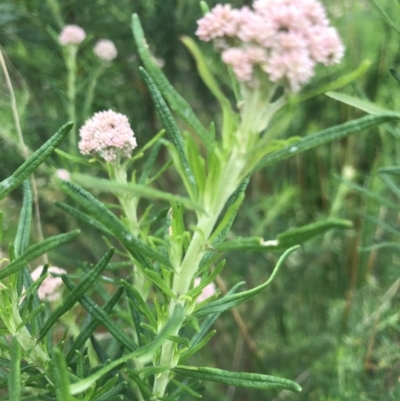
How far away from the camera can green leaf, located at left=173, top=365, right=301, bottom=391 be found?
0.41 metres

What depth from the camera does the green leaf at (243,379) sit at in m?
0.41

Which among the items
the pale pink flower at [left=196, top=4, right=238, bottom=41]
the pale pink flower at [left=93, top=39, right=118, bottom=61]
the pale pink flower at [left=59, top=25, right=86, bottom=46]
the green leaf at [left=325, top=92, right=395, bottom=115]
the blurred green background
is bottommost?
the blurred green background

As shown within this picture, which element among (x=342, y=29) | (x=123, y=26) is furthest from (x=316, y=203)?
(x=123, y=26)

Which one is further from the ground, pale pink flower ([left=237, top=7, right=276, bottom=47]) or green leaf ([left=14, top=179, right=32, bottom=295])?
pale pink flower ([left=237, top=7, right=276, bottom=47])

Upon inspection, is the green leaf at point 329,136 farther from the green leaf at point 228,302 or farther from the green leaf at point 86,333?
the green leaf at point 86,333

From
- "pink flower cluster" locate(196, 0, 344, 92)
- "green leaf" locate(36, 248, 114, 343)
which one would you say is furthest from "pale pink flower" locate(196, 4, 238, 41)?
"green leaf" locate(36, 248, 114, 343)

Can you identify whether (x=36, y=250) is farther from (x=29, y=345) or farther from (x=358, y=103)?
(x=358, y=103)

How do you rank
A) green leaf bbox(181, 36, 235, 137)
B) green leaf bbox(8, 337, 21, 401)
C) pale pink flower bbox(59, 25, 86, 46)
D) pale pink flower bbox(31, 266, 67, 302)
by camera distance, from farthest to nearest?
1. pale pink flower bbox(59, 25, 86, 46)
2. pale pink flower bbox(31, 266, 67, 302)
3. green leaf bbox(8, 337, 21, 401)
4. green leaf bbox(181, 36, 235, 137)

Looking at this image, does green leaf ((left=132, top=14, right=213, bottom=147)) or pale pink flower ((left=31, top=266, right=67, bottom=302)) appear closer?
green leaf ((left=132, top=14, right=213, bottom=147))

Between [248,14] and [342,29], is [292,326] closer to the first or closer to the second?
[342,29]

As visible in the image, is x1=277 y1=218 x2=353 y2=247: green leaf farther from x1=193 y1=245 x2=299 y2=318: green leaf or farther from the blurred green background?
the blurred green background

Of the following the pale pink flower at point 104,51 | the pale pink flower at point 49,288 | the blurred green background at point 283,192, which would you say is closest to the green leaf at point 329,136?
the pale pink flower at point 49,288

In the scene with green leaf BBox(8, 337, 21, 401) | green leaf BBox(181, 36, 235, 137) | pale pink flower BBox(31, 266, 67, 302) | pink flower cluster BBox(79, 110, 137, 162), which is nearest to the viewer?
green leaf BBox(181, 36, 235, 137)

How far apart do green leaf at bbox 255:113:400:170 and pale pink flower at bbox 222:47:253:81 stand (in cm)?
6
